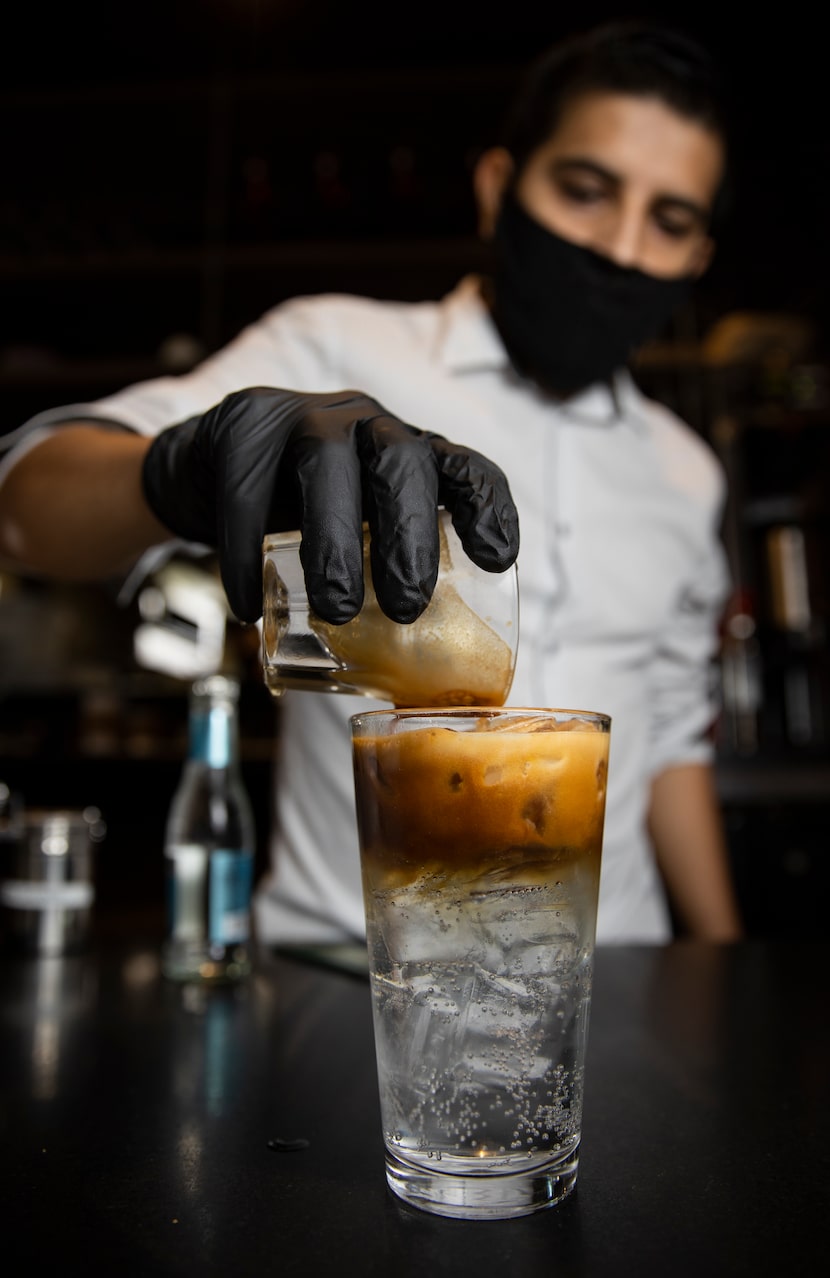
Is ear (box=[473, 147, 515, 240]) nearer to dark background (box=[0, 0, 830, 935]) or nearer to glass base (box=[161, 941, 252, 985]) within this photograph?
glass base (box=[161, 941, 252, 985])

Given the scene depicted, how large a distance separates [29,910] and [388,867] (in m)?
0.71

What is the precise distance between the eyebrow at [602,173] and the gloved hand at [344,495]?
32.7 inches

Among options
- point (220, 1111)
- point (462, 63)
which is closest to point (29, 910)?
point (220, 1111)

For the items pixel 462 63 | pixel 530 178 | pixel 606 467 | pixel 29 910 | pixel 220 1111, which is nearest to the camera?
pixel 220 1111

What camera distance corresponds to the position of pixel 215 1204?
1.45ft

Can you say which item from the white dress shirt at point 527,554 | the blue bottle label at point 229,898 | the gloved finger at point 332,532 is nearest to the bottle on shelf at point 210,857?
the blue bottle label at point 229,898

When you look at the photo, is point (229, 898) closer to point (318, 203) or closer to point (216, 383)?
point (216, 383)

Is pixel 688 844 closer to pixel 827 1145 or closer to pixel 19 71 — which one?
pixel 827 1145

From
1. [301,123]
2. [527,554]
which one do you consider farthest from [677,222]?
[301,123]

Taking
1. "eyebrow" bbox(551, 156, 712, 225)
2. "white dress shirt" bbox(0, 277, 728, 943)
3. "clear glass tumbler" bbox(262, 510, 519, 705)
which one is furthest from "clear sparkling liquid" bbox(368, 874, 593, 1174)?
"eyebrow" bbox(551, 156, 712, 225)

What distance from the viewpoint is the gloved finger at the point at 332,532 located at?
52 cm

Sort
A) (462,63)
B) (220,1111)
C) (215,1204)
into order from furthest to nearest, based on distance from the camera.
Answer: (462,63) < (220,1111) < (215,1204)

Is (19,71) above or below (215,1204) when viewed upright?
above

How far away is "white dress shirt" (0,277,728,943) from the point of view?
1.35 meters
